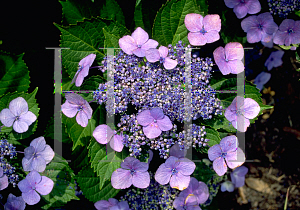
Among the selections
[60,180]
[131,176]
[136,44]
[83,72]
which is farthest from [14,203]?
[136,44]

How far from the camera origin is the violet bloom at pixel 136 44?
4.04 ft

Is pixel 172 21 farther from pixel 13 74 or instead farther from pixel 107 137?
pixel 13 74

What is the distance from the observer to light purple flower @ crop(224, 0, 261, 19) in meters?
1.55

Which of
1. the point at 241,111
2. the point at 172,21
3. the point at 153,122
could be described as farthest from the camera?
the point at 172,21

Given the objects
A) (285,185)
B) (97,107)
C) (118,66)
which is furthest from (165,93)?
(285,185)

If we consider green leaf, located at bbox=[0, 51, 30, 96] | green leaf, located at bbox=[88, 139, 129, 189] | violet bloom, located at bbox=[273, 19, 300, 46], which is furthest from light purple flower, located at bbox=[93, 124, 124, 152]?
violet bloom, located at bbox=[273, 19, 300, 46]

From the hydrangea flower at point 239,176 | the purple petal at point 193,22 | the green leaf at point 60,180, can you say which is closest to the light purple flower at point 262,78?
the hydrangea flower at point 239,176

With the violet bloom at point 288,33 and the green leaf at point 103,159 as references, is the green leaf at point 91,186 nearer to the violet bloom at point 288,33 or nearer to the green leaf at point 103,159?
the green leaf at point 103,159

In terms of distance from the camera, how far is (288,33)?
163cm

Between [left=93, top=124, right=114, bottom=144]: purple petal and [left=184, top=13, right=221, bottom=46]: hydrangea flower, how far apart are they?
58 centimetres

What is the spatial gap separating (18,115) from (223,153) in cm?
106

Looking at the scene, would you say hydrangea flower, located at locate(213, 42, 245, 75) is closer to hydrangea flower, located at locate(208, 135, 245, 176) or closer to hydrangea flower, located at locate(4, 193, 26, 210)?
hydrangea flower, located at locate(208, 135, 245, 176)

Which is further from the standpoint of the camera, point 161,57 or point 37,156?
point 37,156

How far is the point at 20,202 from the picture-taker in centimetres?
151
